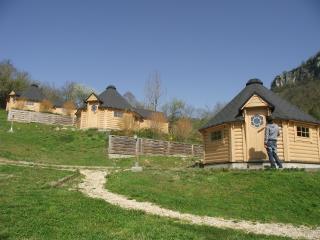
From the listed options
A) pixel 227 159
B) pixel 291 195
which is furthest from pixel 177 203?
pixel 227 159

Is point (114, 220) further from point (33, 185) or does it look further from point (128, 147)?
point (128, 147)

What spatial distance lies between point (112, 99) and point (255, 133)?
28.0 m

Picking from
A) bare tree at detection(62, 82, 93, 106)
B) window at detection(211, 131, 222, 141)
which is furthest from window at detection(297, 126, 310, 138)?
bare tree at detection(62, 82, 93, 106)

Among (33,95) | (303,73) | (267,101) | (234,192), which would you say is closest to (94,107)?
(33,95)

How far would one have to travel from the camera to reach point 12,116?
46.5 meters

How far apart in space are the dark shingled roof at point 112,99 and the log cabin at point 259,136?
76.9 feet

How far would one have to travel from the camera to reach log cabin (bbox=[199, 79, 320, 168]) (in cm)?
2250

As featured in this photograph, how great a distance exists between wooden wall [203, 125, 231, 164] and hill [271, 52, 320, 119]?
26.6 metres

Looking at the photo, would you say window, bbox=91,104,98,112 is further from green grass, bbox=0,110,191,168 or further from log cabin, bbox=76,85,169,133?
green grass, bbox=0,110,191,168

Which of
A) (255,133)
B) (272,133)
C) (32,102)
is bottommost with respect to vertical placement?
(272,133)

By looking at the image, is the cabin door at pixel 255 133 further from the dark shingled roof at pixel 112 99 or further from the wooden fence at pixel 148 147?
the dark shingled roof at pixel 112 99

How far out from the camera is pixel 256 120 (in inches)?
901

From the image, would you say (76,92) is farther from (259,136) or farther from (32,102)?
(259,136)

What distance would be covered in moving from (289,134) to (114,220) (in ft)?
53.1
